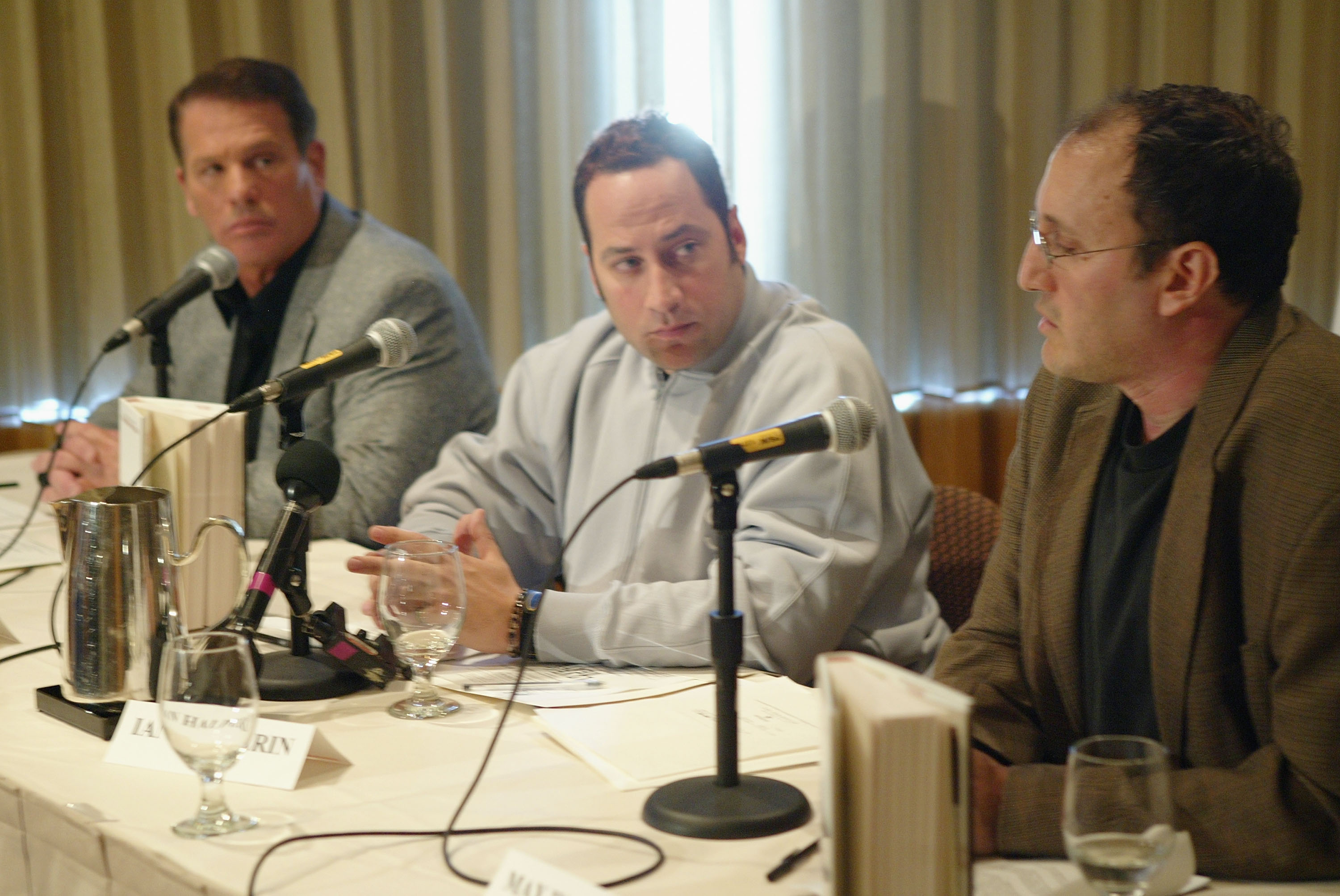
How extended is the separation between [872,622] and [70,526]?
1154 millimetres

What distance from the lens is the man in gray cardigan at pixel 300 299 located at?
9.09 feet

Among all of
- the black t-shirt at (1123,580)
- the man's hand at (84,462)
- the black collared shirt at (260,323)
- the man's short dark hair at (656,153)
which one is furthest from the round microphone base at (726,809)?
the black collared shirt at (260,323)

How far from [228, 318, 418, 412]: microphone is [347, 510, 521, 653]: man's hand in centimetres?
22

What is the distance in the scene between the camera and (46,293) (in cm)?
394

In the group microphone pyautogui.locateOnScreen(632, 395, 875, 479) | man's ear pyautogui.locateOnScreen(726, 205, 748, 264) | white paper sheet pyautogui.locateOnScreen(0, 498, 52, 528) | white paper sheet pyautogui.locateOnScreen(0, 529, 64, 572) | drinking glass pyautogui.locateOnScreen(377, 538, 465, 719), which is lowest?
white paper sheet pyautogui.locateOnScreen(0, 498, 52, 528)

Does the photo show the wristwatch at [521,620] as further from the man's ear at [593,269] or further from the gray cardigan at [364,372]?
the gray cardigan at [364,372]

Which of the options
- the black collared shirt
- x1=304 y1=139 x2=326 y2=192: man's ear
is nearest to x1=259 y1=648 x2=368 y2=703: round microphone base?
the black collared shirt

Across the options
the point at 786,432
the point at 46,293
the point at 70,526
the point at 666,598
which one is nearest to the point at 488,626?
the point at 666,598

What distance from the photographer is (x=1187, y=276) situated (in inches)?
54.7

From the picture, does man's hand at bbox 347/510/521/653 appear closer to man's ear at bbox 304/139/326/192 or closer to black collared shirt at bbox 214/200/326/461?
black collared shirt at bbox 214/200/326/461

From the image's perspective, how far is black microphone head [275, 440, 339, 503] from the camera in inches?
61.2

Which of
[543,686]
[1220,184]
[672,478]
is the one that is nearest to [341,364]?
[543,686]

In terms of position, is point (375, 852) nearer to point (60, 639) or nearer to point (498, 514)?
point (60, 639)

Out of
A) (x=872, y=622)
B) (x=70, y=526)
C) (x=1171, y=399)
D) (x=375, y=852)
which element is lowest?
(x=872, y=622)
